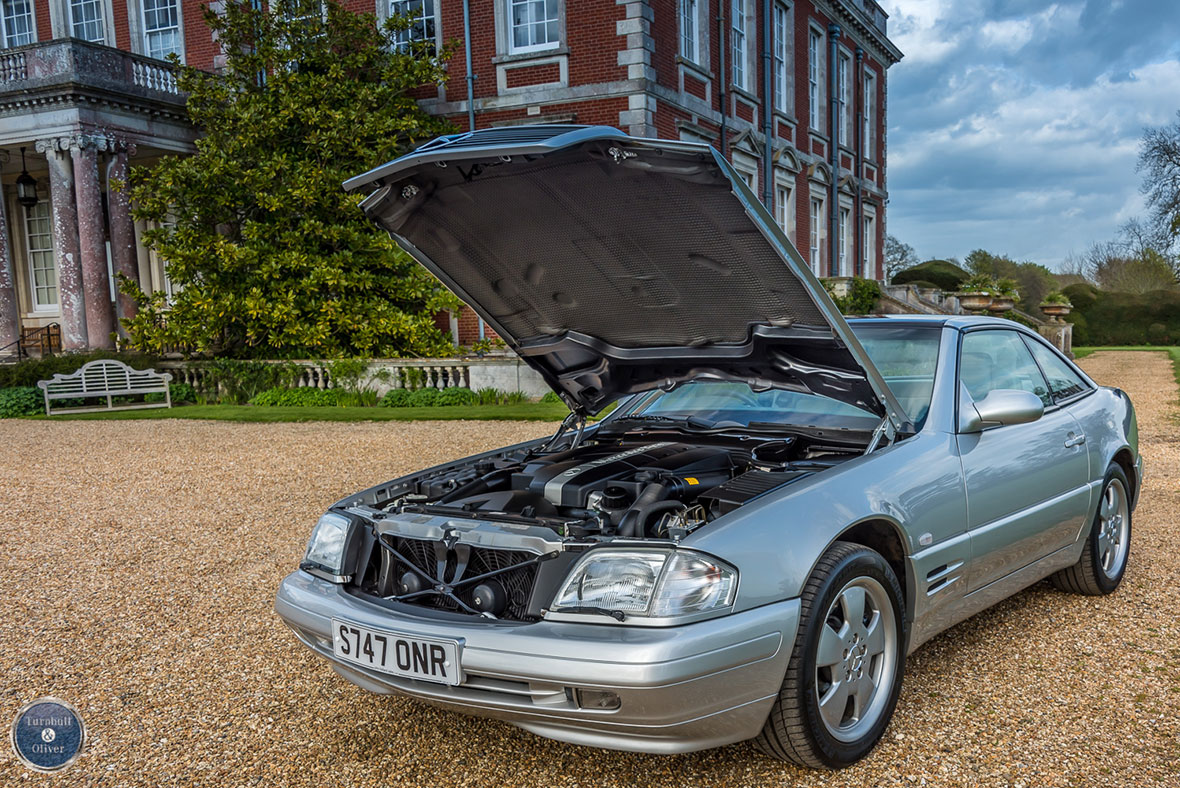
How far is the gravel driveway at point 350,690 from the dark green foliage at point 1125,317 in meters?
33.8

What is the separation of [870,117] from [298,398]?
2295cm

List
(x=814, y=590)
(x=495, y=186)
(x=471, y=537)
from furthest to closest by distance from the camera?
1. (x=495, y=186)
2. (x=471, y=537)
3. (x=814, y=590)

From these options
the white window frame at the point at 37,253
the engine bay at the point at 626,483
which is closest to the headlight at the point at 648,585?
the engine bay at the point at 626,483

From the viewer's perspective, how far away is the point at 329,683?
149 inches

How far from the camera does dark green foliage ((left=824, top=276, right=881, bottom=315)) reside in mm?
24531

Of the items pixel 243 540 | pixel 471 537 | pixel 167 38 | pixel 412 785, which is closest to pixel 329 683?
pixel 412 785

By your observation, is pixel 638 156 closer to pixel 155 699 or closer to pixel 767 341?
pixel 767 341

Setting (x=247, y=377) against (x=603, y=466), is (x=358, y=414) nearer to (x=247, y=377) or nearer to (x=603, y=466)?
(x=247, y=377)

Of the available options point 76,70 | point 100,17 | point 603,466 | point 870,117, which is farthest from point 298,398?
point 870,117

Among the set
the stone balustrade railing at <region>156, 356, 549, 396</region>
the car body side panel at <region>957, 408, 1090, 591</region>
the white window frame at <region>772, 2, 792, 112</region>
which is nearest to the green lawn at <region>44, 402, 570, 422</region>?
the stone balustrade railing at <region>156, 356, 549, 396</region>

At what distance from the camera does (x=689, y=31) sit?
1909 cm

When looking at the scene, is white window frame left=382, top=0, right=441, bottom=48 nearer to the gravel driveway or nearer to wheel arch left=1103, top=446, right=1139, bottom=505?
the gravel driveway

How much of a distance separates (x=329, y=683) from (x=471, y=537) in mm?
1304

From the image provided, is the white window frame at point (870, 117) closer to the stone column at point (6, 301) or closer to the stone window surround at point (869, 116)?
the stone window surround at point (869, 116)
